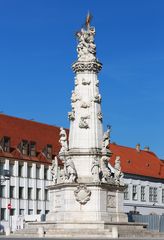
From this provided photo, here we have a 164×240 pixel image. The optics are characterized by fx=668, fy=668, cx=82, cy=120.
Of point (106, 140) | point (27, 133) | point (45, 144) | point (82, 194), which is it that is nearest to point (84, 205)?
point (82, 194)

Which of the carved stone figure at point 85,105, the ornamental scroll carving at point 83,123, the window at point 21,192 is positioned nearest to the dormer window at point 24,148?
the window at point 21,192

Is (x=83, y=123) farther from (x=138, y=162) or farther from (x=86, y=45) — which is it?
(x=138, y=162)

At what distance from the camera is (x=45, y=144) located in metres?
85.4

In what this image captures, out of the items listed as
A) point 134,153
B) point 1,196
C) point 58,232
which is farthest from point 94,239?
point 134,153

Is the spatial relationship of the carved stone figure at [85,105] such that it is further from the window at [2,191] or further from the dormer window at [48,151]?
the dormer window at [48,151]

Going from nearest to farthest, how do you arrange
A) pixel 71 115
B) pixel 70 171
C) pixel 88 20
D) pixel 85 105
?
pixel 70 171 < pixel 85 105 < pixel 71 115 < pixel 88 20

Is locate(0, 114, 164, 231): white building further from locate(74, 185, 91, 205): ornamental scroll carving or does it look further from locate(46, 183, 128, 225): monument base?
locate(74, 185, 91, 205): ornamental scroll carving

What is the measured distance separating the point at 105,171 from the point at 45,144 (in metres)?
41.7

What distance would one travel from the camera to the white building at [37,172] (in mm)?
77938

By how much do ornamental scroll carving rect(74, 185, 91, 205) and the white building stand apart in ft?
87.5

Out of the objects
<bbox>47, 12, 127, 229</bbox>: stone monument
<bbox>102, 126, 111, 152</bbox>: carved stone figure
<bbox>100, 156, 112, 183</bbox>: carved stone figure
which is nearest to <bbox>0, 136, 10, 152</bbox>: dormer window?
<bbox>47, 12, 127, 229</bbox>: stone monument

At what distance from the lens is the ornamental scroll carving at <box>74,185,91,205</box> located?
4306 cm

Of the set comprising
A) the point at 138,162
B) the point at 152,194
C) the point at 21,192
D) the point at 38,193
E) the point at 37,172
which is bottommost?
the point at 152,194

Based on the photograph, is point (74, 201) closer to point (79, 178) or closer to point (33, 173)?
point (79, 178)
